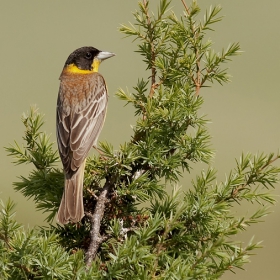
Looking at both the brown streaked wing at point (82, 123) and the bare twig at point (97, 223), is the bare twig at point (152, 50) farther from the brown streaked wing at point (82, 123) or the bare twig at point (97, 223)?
the brown streaked wing at point (82, 123)

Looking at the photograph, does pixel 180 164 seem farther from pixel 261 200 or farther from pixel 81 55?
pixel 81 55

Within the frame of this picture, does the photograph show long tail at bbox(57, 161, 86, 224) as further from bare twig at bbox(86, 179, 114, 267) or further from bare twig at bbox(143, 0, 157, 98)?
bare twig at bbox(143, 0, 157, 98)

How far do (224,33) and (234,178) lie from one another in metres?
22.5

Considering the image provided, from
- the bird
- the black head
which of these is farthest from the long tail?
the black head

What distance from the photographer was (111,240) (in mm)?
2764

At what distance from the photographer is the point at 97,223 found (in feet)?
8.90

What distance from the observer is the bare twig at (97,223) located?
261 cm

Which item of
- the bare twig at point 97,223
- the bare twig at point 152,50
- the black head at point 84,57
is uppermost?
the bare twig at point 152,50

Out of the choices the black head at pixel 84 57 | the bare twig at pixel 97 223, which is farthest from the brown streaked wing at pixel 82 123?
the bare twig at pixel 97 223

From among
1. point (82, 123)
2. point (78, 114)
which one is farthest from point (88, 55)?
point (82, 123)

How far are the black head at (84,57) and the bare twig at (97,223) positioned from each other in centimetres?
287

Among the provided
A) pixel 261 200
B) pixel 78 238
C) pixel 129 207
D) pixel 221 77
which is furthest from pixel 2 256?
pixel 221 77

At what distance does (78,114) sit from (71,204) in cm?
220

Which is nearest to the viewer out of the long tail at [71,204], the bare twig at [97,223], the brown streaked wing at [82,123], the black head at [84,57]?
the bare twig at [97,223]
